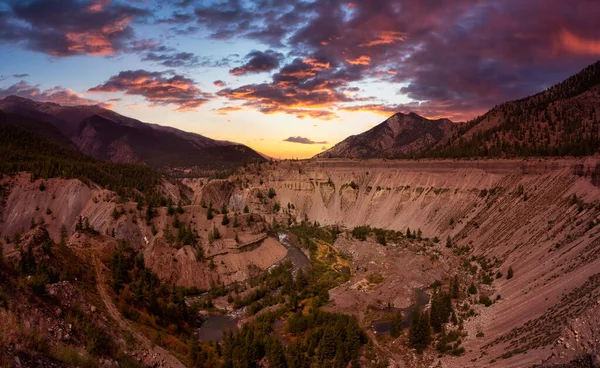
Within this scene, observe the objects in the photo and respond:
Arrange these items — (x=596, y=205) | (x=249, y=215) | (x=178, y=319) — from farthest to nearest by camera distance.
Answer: (x=249, y=215) < (x=596, y=205) < (x=178, y=319)

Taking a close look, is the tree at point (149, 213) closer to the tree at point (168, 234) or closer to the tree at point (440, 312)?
the tree at point (168, 234)

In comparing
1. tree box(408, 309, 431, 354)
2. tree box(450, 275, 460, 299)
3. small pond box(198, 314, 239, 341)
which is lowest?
small pond box(198, 314, 239, 341)

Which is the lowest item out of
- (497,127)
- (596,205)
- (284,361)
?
(284,361)

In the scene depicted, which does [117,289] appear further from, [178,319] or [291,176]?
[291,176]

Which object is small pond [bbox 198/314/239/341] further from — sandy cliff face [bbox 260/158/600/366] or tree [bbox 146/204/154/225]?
sandy cliff face [bbox 260/158/600/366]

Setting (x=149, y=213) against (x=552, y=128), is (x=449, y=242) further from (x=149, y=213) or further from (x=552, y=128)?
(x=552, y=128)

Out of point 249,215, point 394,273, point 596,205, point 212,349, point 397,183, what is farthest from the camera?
point 397,183

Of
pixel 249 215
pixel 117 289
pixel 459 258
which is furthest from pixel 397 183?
pixel 117 289

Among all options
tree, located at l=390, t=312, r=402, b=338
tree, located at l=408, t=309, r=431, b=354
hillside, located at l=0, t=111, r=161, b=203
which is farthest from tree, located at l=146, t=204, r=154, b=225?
tree, located at l=408, t=309, r=431, b=354
